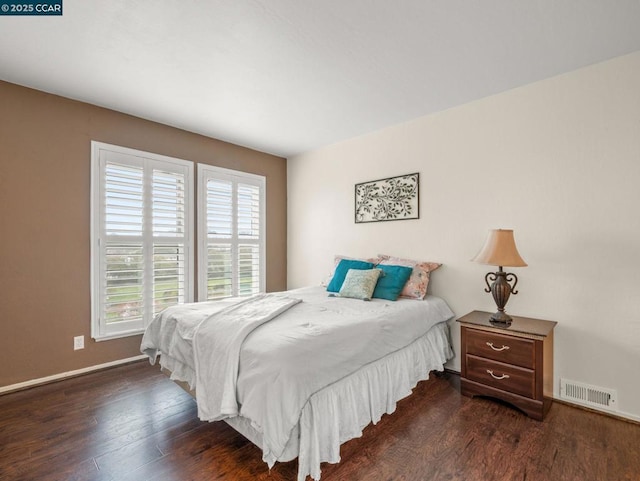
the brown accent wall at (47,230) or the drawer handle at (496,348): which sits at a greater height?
the brown accent wall at (47,230)

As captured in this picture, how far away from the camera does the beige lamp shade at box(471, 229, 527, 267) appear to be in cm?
235

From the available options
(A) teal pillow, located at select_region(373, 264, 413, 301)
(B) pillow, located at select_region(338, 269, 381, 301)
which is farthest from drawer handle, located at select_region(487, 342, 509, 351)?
(B) pillow, located at select_region(338, 269, 381, 301)

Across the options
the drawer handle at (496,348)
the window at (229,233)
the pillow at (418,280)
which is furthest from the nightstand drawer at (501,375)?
the window at (229,233)

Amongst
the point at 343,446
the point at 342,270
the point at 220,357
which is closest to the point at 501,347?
the point at 343,446

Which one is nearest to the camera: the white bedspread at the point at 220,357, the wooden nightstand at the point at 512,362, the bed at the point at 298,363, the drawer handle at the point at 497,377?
the bed at the point at 298,363

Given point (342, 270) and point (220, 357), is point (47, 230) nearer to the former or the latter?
point (220, 357)

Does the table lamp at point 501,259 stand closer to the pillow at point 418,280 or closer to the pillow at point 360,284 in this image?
the pillow at point 418,280

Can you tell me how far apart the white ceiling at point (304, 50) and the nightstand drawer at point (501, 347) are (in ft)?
6.72

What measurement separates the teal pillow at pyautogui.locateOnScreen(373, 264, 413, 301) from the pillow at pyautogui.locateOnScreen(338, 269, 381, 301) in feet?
0.20

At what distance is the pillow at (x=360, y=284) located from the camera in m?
2.88

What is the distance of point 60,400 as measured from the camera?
2441 millimetres

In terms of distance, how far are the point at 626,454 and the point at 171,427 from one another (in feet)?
9.19

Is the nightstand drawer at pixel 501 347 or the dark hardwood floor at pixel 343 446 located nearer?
the dark hardwood floor at pixel 343 446

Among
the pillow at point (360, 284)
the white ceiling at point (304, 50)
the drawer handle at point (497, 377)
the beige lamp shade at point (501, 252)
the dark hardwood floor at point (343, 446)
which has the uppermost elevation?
the white ceiling at point (304, 50)
